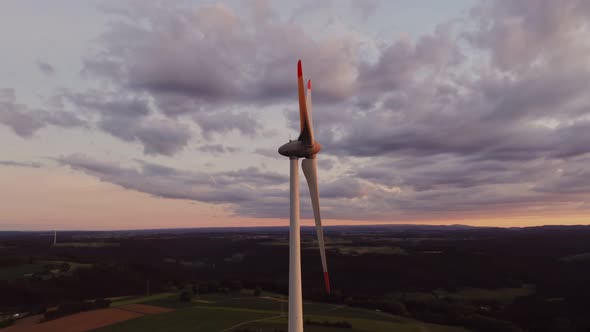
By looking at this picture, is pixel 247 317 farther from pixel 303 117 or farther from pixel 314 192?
pixel 303 117

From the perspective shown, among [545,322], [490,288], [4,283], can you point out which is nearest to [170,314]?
[4,283]

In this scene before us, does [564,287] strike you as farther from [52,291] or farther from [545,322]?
[52,291]

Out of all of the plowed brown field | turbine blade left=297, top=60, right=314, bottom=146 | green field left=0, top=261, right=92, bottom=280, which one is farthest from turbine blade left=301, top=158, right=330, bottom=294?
green field left=0, top=261, right=92, bottom=280

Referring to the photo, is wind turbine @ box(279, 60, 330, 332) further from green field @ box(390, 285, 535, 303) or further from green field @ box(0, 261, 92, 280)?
green field @ box(0, 261, 92, 280)

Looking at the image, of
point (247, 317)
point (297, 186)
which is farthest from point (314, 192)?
point (247, 317)

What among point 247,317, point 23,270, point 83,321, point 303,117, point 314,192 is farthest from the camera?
point 23,270

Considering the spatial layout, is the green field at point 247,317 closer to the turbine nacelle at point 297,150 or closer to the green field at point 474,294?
the green field at point 474,294
